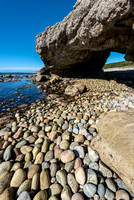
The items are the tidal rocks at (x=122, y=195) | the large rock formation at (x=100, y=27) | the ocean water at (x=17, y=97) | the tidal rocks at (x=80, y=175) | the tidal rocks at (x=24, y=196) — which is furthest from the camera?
the ocean water at (x=17, y=97)

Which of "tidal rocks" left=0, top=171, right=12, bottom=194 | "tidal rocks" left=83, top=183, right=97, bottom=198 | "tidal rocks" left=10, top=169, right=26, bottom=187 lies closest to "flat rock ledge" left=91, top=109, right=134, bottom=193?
"tidal rocks" left=83, top=183, right=97, bottom=198

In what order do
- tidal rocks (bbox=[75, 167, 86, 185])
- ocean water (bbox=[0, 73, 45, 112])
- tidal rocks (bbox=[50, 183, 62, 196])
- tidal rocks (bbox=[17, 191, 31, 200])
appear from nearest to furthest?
tidal rocks (bbox=[17, 191, 31, 200]) → tidal rocks (bbox=[50, 183, 62, 196]) → tidal rocks (bbox=[75, 167, 86, 185]) → ocean water (bbox=[0, 73, 45, 112])

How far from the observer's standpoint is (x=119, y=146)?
1.97 metres

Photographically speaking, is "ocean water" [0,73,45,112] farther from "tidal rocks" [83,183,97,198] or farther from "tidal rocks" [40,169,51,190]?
"tidal rocks" [83,183,97,198]

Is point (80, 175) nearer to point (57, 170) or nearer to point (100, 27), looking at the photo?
point (57, 170)

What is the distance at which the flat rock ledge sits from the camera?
1.73 m

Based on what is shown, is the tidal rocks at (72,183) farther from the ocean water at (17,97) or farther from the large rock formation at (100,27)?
the large rock formation at (100,27)

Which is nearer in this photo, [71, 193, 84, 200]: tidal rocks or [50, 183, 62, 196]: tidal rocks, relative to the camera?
[71, 193, 84, 200]: tidal rocks

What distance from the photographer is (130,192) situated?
170 cm

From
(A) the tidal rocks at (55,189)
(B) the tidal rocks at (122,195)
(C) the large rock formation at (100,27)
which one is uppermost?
(C) the large rock formation at (100,27)

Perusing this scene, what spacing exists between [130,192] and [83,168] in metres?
0.98

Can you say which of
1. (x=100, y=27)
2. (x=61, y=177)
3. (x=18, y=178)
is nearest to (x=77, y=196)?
(x=61, y=177)

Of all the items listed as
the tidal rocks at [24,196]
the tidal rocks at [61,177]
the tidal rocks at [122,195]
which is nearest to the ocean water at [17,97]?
the tidal rocks at [24,196]

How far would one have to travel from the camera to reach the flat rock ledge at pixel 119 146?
1734 millimetres
